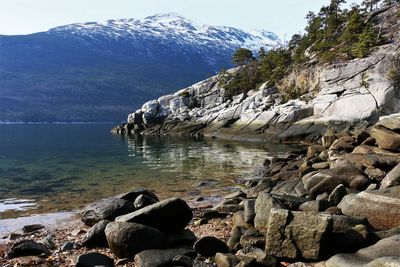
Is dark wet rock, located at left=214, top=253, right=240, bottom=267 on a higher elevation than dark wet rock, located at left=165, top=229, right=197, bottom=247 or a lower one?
higher

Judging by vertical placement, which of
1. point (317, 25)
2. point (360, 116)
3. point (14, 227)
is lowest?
point (14, 227)

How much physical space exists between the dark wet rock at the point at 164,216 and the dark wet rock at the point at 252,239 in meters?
2.68

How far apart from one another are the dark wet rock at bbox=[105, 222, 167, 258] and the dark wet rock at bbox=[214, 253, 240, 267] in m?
2.61

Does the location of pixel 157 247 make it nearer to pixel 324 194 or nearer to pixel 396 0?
pixel 324 194

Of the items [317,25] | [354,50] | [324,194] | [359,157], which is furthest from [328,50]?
[324,194]

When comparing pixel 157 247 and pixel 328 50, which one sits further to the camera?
pixel 328 50

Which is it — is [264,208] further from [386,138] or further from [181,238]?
[386,138]

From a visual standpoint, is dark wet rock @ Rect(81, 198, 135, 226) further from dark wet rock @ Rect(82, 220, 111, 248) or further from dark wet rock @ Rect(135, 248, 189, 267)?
dark wet rock @ Rect(135, 248, 189, 267)

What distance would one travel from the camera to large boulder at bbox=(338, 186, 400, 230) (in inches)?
451

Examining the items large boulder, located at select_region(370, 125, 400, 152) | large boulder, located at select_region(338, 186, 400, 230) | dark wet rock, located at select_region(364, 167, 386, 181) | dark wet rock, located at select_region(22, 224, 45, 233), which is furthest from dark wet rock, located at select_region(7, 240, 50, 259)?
large boulder, located at select_region(370, 125, 400, 152)

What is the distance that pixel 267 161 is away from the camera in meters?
36.1

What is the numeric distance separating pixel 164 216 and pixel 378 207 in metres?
6.71

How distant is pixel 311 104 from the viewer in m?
59.9

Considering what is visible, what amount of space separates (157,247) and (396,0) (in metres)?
81.5
